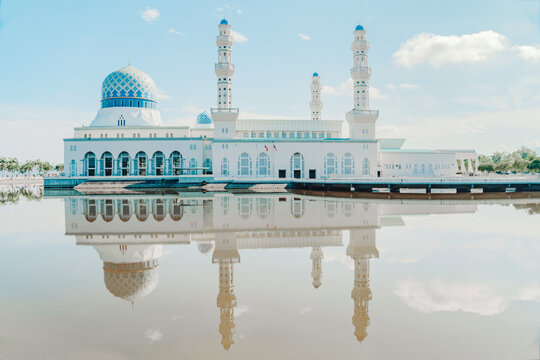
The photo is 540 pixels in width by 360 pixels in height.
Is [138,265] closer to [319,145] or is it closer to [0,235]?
[0,235]

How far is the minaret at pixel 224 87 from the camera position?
163 ft

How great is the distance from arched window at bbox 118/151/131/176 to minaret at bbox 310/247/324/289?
1874 inches

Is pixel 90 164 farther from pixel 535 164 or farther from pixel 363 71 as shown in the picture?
pixel 535 164

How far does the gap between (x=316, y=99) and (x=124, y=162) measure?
32.1m

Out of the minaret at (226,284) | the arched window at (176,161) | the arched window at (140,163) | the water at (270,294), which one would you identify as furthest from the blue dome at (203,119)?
the minaret at (226,284)

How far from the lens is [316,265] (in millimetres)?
9922

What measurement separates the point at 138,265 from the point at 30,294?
2628mm

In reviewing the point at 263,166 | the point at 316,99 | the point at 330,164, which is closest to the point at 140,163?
the point at 263,166

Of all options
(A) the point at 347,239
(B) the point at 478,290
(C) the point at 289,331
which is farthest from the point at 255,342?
(A) the point at 347,239

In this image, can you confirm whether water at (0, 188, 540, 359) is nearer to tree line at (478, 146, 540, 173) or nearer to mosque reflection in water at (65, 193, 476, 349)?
mosque reflection in water at (65, 193, 476, 349)

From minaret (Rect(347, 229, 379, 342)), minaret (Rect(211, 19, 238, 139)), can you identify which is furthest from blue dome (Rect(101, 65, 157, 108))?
minaret (Rect(347, 229, 379, 342))

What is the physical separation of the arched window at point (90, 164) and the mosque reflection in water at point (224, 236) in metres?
31.4

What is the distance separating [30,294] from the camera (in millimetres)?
7867

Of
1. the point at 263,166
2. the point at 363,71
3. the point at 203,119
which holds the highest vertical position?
the point at 363,71
